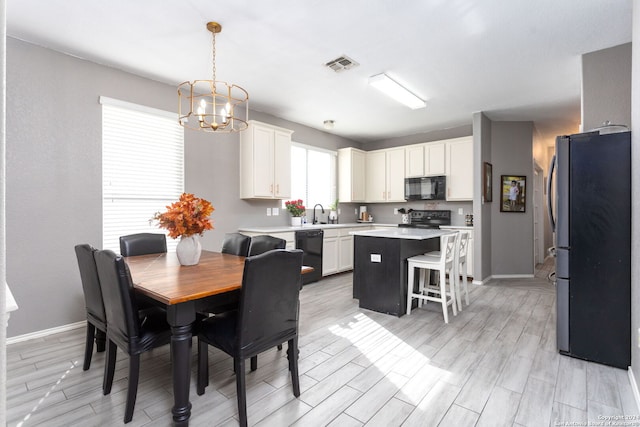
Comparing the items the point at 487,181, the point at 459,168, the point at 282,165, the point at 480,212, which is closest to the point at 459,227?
the point at 480,212

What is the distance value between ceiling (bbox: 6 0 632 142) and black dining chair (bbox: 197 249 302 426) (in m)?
1.93

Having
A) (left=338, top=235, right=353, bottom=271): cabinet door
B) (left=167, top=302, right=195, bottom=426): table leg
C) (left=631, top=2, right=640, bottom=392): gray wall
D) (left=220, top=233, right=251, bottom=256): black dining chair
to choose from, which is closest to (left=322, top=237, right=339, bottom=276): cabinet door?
(left=338, top=235, right=353, bottom=271): cabinet door

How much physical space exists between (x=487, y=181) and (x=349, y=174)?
7.88ft

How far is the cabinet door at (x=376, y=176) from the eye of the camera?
6238mm

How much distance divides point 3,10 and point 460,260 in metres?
3.87

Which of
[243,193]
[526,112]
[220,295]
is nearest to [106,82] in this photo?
[243,193]

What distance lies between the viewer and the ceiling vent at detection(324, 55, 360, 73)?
311cm

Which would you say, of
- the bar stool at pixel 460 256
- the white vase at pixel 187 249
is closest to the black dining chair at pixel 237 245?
the white vase at pixel 187 249

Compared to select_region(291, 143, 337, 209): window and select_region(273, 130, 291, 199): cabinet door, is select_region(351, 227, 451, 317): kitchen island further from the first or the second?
select_region(291, 143, 337, 209): window

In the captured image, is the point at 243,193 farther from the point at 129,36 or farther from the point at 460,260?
the point at 460,260

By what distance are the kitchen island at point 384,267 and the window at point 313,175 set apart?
2199mm

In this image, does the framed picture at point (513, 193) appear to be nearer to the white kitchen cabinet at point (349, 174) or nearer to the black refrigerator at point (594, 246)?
the white kitchen cabinet at point (349, 174)

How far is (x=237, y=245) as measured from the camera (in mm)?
2932

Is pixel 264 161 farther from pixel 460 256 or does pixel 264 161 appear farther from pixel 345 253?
pixel 460 256
